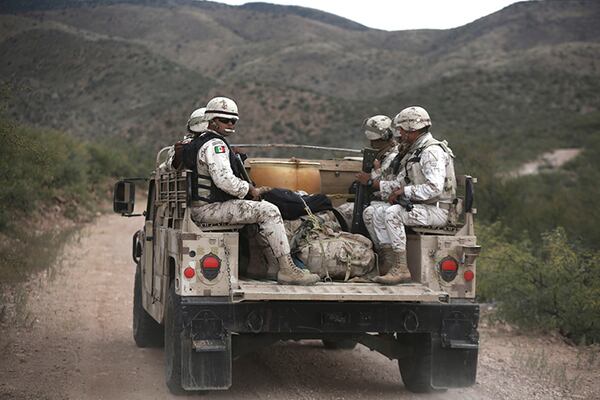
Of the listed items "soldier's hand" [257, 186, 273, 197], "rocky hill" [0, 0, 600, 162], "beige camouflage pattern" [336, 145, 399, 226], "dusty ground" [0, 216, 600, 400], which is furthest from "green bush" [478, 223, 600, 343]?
"rocky hill" [0, 0, 600, 162]

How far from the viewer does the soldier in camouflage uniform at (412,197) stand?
23.2 feet

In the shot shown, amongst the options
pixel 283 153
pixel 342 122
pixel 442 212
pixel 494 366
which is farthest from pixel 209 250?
pixel 342 122

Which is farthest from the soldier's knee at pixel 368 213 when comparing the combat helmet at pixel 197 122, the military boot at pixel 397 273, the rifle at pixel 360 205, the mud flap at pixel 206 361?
the combat helmet at pixel 197 122

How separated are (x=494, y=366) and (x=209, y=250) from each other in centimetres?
362

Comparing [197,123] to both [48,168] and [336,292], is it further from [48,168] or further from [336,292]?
[48,168]

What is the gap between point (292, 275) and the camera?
265 inches

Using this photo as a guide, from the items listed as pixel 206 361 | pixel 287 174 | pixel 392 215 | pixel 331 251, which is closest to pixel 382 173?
pixel 287 174

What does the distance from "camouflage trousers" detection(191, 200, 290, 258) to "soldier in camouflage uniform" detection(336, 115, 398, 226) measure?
123cm

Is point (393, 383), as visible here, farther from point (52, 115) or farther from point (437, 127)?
point (52, 115)

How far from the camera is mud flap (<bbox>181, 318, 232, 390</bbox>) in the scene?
6559 millimetres

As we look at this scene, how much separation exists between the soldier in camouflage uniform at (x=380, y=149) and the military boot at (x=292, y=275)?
1.26 m

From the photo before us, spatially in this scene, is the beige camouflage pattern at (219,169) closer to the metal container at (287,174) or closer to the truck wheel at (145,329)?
the metal container at (287,174)

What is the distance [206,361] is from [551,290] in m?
5.73

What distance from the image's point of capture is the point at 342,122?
175 ft
